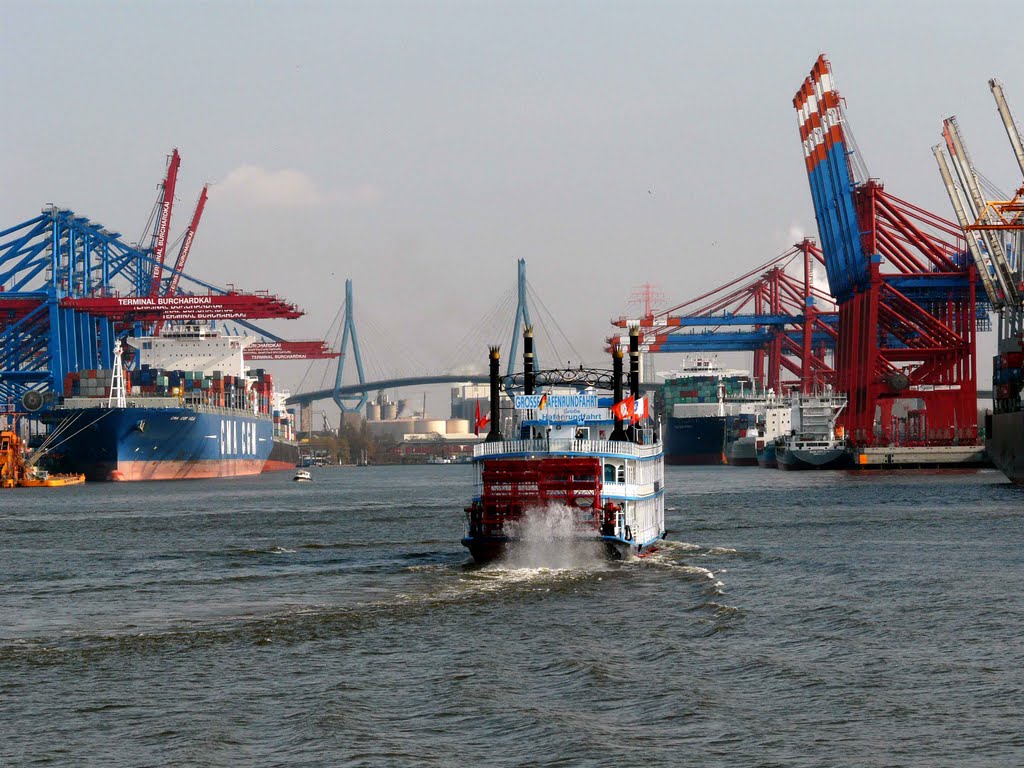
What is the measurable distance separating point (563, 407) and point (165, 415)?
91681mm

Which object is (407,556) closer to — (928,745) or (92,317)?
(928,745)

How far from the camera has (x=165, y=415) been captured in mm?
131625

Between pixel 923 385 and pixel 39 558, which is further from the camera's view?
pixel 923 385

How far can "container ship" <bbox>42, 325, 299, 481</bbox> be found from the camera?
13062cm

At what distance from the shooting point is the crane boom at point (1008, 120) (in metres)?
114

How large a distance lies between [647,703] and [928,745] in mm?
4896

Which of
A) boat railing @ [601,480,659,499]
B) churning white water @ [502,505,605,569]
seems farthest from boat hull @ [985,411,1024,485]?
churning white water @ [502,505,605,569]

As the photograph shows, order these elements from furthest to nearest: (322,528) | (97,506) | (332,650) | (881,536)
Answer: (97,506)
(322,528)
(881,536)
(332,650)

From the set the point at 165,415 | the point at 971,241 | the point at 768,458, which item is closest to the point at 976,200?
the point at 971,241

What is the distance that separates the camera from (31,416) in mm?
Result: 142125

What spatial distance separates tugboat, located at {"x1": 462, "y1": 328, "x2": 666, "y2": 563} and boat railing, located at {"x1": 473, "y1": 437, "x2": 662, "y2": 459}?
0.03 metres

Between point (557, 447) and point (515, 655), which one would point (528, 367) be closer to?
point (557, 447)

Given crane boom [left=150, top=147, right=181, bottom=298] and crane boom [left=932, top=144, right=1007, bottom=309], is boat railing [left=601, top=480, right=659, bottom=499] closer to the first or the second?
crane boom [left=932, top=144, right=1007, bottom=309]

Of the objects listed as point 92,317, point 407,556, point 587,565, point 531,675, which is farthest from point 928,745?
point 92,317
